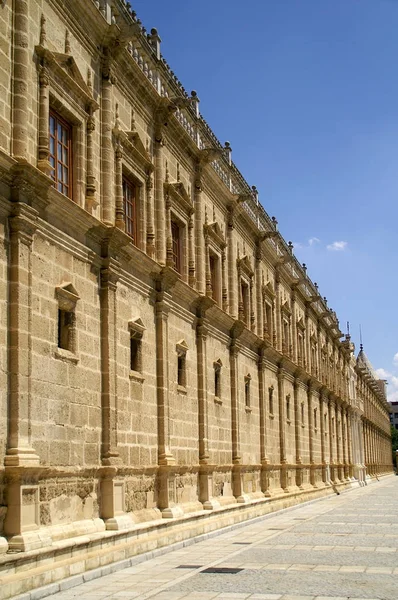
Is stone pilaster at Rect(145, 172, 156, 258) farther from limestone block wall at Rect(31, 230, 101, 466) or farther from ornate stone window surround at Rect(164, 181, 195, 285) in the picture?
limestone block wall at Rect(31, 230, 101, 466)

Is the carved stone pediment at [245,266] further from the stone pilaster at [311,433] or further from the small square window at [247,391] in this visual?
the stone pilaster at [311,433]

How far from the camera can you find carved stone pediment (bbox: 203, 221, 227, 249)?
22.6 meters

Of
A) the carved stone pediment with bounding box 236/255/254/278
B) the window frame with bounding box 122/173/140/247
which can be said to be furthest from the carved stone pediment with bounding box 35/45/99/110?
the carved stone pediment with bounding box 236/255/254/278

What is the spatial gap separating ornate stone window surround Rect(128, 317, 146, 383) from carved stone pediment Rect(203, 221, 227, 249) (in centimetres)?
613

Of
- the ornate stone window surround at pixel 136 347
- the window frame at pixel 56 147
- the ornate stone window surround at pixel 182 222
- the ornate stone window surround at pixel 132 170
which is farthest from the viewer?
the ornate stone window surround at pixel 182 222

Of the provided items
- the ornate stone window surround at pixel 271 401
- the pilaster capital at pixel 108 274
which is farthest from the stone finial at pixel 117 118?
the ornate stone window surround at pixel 271 401

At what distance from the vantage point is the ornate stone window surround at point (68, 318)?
519 inches

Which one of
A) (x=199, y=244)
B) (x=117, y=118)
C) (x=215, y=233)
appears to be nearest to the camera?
(x=117, y=118)

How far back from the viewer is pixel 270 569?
44.1 ft

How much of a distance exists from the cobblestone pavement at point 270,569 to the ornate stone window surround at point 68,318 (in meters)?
3.49

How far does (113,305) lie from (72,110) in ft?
11.5

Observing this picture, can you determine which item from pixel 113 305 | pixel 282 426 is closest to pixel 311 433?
pixel 282 426

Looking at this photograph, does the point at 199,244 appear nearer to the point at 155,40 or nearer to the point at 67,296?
the point at 155,40

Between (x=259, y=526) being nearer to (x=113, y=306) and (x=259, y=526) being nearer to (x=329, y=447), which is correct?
(x=113, y=306)
